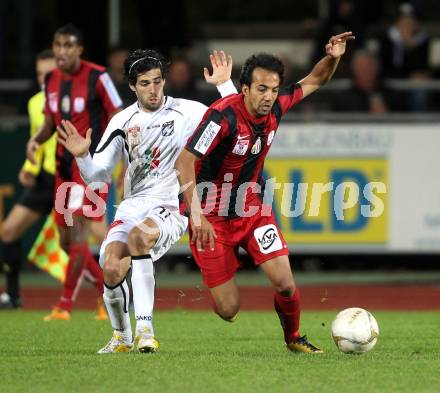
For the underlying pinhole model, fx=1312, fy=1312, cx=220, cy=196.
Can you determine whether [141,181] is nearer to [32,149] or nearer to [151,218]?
[151,218]

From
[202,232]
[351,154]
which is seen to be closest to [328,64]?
[202,232]

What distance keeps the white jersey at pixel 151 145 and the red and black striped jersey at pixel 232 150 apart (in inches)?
8.4

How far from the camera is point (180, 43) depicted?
1900cm

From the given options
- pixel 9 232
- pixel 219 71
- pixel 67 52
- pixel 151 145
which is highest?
pixel 219 71

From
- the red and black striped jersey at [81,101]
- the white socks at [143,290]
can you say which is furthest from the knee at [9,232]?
the white socks at [143,290]

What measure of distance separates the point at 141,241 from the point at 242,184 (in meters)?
0.81

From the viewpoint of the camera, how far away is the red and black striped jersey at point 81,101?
11727 millimetres

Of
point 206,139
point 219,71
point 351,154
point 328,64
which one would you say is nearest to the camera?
point 206,139

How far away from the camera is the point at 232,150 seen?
879 cm

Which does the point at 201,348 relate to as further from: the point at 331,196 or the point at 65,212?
the point at 331,196

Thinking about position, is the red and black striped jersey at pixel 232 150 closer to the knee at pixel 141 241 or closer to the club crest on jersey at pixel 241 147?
the club crest on jersey at pixel 241 147

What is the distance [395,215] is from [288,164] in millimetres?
1437

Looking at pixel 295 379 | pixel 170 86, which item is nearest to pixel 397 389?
pixel 295 379

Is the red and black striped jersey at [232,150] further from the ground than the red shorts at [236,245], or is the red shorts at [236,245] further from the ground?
the red and black striped jersey at [232,150]
